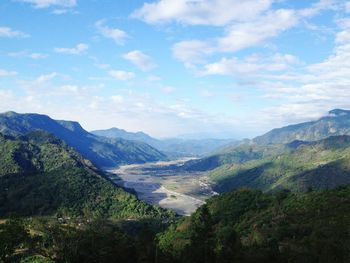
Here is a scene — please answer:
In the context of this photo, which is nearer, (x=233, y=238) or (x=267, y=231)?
(x=233, y=238)

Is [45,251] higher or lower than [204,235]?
lower

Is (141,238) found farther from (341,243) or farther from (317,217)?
(317,217)

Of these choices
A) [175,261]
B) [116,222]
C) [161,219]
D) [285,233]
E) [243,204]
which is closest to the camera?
[175,261]

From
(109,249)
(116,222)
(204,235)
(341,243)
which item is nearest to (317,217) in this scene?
(341,243)

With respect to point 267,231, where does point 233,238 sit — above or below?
above

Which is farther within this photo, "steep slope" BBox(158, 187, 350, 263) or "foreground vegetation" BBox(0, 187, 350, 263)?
"foreground vegetation" BBox(0, 187, 350, 263)

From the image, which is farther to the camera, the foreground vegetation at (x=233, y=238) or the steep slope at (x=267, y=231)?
the foreground vegetation at (x=233, y=238)

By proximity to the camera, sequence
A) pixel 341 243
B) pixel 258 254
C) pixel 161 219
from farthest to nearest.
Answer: pixel 161 219 < pixel 341 243 < pixel 258 254

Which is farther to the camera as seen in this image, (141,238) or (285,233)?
(285,233)
